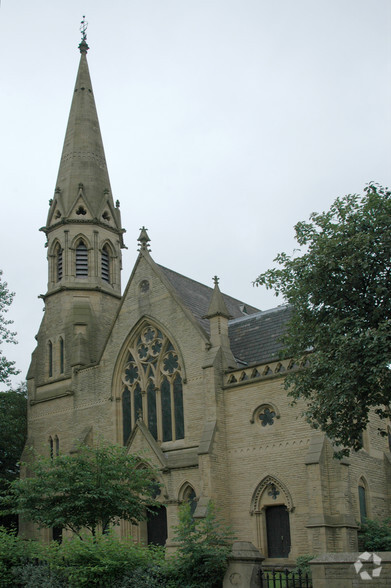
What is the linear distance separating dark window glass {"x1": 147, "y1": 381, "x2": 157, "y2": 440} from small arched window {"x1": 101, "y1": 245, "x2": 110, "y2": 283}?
906 centimetres

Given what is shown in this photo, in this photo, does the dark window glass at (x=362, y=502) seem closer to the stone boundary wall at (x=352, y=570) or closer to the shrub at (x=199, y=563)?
the shrub at (x=199, y=563)

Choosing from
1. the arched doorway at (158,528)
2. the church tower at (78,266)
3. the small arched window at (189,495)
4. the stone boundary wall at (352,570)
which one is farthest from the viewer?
the church tower at (78,266)

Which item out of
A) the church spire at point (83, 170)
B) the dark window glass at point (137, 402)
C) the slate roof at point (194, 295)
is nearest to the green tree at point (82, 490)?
the dark window glass at point (137, 402)

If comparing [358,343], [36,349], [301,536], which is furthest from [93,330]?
[358,343]

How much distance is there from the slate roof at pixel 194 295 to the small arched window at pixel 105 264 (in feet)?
15.6

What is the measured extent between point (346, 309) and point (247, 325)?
1441 cm

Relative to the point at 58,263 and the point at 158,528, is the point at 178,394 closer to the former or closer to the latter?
the point at 158,528

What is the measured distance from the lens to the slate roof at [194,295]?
32.1 metres

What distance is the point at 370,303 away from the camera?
17547 millimetres

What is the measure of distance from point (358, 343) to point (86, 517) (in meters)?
12.1

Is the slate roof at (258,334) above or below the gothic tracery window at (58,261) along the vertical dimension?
A: below

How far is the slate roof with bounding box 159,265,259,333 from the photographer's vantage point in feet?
105

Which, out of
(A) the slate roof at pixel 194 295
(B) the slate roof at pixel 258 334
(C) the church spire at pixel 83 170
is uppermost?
(C) the church spire at pixel 83 170

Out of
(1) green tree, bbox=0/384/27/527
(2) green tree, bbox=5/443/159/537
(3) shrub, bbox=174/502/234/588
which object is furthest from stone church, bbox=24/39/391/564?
(3) shrub, bbox=174/502/234/588
